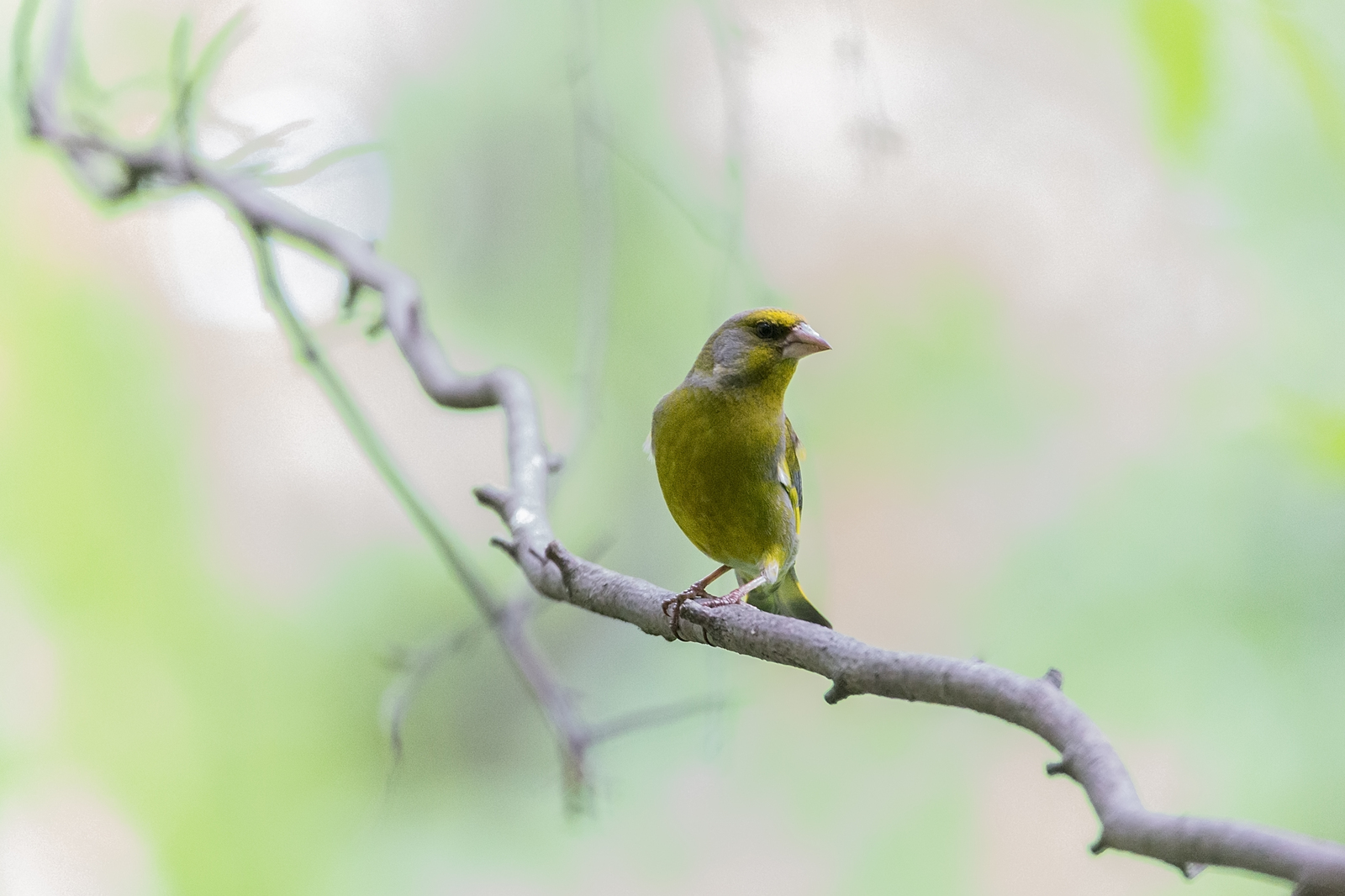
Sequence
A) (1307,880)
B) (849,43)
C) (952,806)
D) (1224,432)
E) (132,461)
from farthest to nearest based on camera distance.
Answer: (132,461) → (952,806) → (1224,432) → (849,43) → (1307,880)

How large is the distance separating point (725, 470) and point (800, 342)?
0.27 meters

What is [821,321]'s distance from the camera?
12.8 ft

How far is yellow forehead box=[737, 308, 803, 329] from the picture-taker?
1.92 meters

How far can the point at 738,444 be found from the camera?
1872mm

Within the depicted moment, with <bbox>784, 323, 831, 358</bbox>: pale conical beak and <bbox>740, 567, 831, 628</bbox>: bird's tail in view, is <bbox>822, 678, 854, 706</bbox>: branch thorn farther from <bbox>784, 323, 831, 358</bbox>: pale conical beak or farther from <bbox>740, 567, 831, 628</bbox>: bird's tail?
<bbox>740, 567, 831, 628</bbox>: bird's tail

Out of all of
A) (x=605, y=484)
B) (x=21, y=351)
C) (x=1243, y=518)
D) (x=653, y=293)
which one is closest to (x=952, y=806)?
(x=1243, y=518)

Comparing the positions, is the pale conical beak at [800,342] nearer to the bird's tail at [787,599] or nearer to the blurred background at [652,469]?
the bird's tail at [787,599]

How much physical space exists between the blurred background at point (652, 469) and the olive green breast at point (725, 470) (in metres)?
1.72

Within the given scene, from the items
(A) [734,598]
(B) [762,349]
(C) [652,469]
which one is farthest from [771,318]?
(C) [652,469]

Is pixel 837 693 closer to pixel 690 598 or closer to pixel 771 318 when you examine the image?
pixel 690 598

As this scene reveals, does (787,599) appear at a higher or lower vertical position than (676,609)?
lower

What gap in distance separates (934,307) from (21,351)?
136 inches

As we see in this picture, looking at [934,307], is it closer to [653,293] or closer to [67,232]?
[653,293]

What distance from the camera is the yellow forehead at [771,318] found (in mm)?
1925
